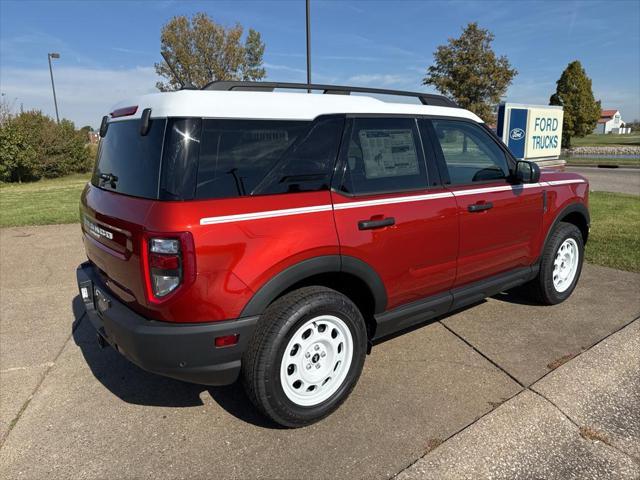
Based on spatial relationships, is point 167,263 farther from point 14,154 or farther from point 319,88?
point 14,154

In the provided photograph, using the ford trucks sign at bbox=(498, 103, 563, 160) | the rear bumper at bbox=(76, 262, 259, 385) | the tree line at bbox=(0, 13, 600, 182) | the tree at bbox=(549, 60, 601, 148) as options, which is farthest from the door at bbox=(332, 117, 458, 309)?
the tree at bbox=(549, 60, 601, 148)

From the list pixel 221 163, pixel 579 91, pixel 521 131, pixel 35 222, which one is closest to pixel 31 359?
pixel 221 163

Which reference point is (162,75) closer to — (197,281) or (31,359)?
(31,359)

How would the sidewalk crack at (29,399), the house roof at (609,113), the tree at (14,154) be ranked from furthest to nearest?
the house roof at (609,113) < the tree at (14,154) < the sidewalk crack at (29,399)

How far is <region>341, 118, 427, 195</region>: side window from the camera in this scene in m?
2.84

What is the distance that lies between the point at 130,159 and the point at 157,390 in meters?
1.58

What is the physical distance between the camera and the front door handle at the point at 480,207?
338 cm

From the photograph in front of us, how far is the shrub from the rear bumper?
1930cm

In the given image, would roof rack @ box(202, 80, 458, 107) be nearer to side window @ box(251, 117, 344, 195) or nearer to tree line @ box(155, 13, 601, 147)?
side window @ box(251, 117, 344, 195)

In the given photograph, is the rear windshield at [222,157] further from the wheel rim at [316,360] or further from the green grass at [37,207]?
the green grass at [37,207]

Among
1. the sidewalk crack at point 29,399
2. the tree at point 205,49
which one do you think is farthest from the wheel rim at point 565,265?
the tree at point 205,49

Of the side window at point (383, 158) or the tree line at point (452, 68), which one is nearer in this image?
the side window at point (383, 158)

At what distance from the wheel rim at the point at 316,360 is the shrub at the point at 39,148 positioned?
1969cm

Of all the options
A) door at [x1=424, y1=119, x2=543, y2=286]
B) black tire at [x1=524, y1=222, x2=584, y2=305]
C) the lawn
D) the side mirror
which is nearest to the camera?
door at [x1=424, y1=119, x2=543, y2=286]
